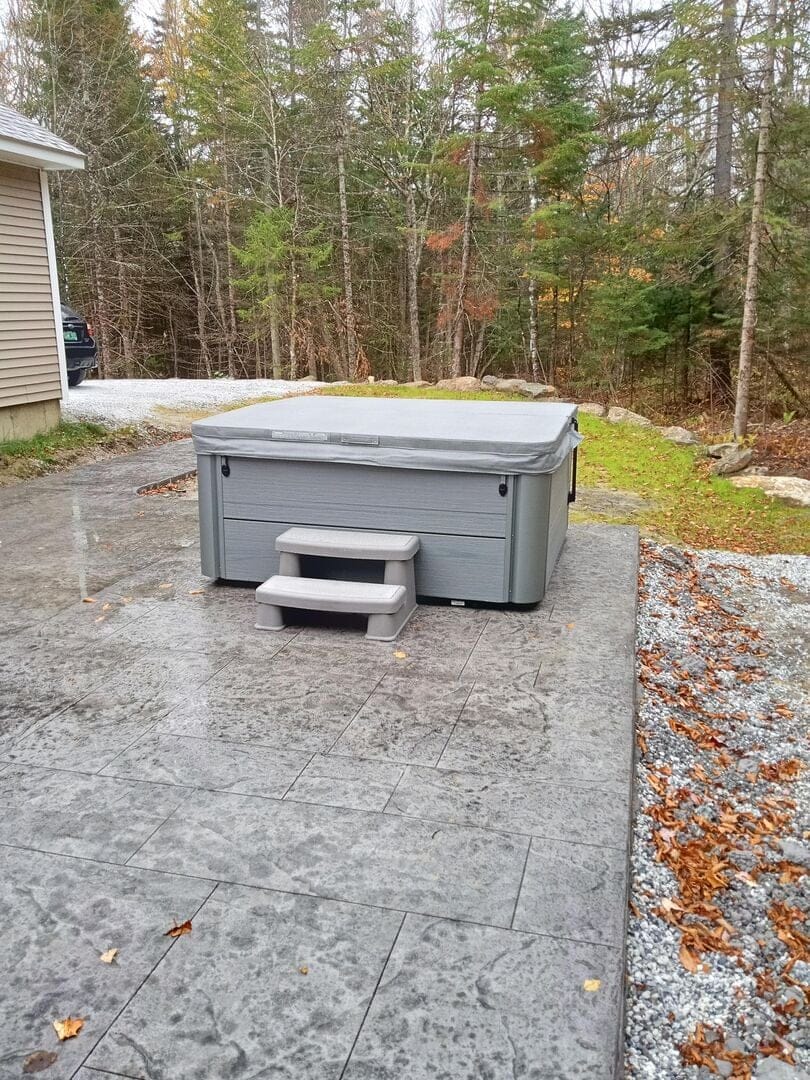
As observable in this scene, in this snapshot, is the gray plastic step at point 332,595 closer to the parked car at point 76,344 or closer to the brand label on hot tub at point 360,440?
the brand label on hot tub at point 360,440

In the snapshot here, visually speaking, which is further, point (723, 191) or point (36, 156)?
point (723, 191)

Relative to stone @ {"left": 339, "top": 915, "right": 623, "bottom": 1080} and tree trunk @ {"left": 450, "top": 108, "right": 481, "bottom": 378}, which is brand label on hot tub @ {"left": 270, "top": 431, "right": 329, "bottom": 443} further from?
tree trunk @ {"left": 450, "top": 108, "right": 481, "bottom": 378}

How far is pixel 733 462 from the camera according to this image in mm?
7605

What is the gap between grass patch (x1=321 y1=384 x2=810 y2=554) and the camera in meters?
5.70

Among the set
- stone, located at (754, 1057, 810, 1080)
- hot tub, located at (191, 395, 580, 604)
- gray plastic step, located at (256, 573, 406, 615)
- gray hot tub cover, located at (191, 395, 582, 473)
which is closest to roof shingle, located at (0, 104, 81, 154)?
gray hot tub cover, located at (191, 395, 582, 473)

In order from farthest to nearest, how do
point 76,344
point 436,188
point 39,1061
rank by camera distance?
point 436,188, point 76,344, point 39,1061

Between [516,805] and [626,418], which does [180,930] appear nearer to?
[516,805]

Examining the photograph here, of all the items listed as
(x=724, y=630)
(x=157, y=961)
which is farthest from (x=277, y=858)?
(x=724, y=630)

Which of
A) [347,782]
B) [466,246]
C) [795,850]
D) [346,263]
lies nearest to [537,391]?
[466,246]

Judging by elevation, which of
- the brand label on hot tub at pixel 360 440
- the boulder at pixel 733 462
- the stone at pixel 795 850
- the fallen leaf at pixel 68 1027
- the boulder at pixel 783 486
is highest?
the brand label on hot tub at pixel 360 440

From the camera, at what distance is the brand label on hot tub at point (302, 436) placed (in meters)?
3.51

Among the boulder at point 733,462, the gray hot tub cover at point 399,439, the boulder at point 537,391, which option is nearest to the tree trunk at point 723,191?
the boulder at point 537,391

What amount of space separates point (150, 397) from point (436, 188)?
783 cm

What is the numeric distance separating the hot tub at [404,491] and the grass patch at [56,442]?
3.76 meters
